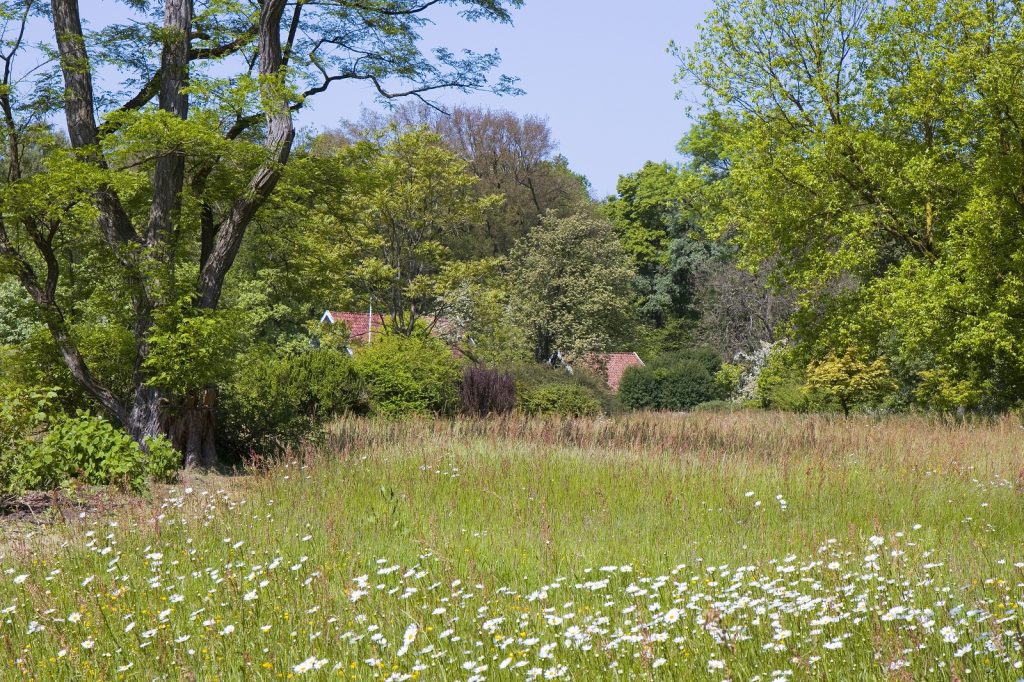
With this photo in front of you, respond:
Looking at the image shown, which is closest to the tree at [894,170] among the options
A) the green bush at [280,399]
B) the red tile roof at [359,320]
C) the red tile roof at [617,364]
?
the green bush at [280,399]

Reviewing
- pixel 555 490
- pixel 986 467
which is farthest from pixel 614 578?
pixel 986 467

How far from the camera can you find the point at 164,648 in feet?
15.3

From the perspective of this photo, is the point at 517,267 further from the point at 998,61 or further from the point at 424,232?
the point at 998,61

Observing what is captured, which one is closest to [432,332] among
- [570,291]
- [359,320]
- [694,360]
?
[359,320]

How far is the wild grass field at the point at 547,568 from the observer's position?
4.05 m

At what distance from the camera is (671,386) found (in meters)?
36.8

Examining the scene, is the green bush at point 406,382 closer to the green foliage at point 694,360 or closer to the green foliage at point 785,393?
the green foliage at point 785,393

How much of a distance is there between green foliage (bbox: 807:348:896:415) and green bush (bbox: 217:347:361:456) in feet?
39.5

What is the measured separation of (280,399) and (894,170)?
13.6 m

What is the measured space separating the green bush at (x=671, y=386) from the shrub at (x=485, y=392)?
1421cm

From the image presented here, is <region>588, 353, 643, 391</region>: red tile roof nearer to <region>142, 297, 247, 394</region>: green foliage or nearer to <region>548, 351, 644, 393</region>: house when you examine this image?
<region>548, 351, 644, 393</region>: house

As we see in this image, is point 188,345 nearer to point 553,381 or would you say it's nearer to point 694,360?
point 553,381

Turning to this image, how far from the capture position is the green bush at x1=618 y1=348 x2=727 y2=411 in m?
36.7

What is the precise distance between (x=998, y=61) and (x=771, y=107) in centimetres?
520
